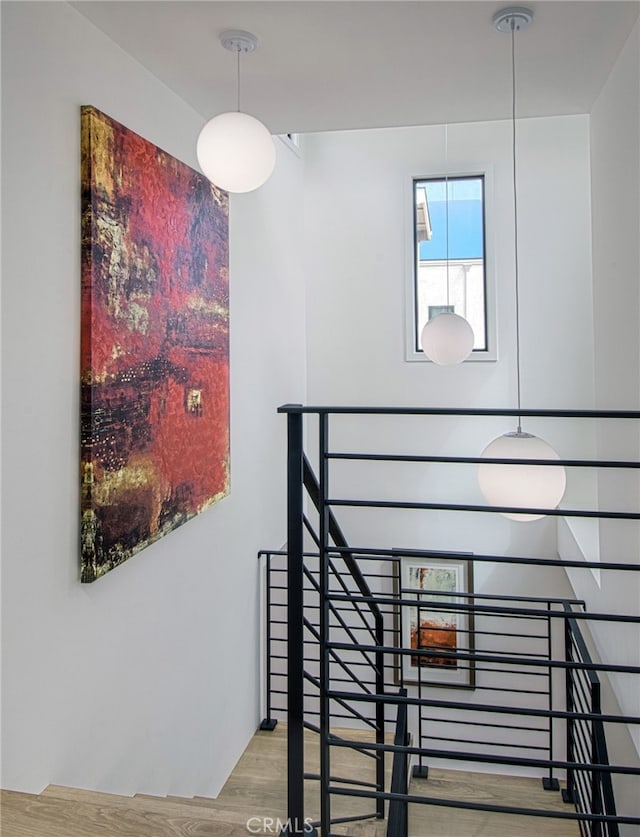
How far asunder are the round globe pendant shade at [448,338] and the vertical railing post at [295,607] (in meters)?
2.12

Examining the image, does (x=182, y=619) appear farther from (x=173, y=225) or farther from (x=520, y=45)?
(x=520, y=45)

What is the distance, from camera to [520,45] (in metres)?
2.32

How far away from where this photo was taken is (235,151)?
6.42ft

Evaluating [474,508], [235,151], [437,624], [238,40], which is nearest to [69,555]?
[474,508]

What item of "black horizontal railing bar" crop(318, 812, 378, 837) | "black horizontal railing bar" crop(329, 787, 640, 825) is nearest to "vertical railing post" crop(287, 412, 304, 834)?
"black horizontal railing bar" crop(329, 787, 640, 825)

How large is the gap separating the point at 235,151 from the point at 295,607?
1.33 metres

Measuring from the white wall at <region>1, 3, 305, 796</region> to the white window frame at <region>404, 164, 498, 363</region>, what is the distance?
2029 mm

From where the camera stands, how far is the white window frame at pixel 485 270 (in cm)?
491

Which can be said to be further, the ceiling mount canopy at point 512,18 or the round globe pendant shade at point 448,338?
the round globe pendant shade at point 448,338

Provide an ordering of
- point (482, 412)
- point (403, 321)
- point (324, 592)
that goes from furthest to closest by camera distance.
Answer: point (403, 321)
point (324, 592)
point (482, 412)

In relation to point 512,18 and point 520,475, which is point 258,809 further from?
point 512,18

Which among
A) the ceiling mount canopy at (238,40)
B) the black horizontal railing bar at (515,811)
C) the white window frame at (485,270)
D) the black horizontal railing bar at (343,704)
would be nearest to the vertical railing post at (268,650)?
the black horizontal railing bar at (343,704)

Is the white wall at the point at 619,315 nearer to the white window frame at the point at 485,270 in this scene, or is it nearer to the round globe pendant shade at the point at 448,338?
the round globe pendant shade at the point at 448,338

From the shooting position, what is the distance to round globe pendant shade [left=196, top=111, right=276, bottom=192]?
1948 mm
